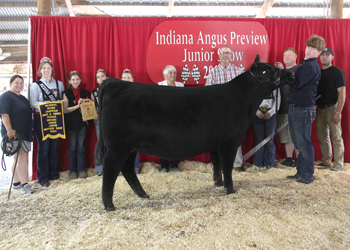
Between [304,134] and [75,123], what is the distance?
3428 millimetres

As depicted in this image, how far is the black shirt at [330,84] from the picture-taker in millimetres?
3568

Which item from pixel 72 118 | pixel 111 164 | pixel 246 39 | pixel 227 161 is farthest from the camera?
pixel 246 39

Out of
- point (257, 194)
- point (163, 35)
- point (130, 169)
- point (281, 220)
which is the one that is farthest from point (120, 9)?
point (281, 220)

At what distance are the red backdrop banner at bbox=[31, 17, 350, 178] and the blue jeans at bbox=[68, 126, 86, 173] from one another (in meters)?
0.31

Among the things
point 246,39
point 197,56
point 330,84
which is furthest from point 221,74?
point 330,84

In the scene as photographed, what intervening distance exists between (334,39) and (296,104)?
2.23m

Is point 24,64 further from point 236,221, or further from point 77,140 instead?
point 236,221

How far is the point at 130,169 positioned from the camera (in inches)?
101

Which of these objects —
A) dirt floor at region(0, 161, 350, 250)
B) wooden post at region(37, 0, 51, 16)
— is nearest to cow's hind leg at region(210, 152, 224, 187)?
dirt floor at region(0, 161, 350, 250)

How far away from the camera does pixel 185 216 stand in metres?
2.05

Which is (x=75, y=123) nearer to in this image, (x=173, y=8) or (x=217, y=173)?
(x=217, y=173)

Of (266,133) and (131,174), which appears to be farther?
(266,133)

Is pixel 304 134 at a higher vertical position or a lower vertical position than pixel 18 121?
lower

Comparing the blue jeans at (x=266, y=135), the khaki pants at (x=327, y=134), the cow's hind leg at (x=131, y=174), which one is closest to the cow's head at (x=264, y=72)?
the blue jeans at (x=266, y=135)
